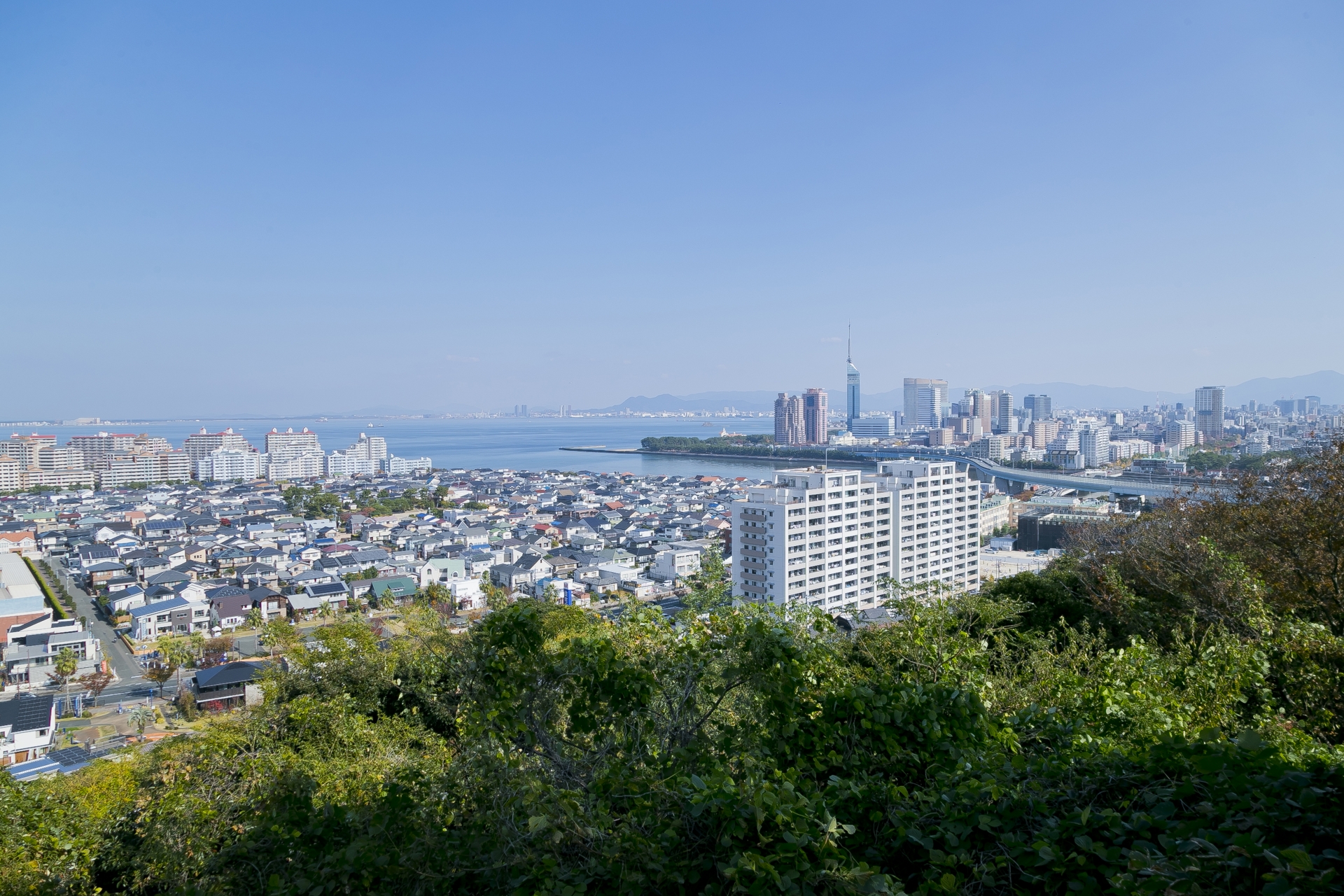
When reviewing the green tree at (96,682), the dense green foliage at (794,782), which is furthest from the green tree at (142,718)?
the dense green foliage at (794,782)

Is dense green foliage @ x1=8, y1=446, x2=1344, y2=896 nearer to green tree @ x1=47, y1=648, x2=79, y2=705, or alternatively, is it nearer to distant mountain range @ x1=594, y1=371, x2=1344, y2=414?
green tree @ x1=47, y1=648, x2=79, y2=705

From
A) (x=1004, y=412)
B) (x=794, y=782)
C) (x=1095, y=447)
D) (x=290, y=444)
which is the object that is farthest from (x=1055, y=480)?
(x=290, y=444)

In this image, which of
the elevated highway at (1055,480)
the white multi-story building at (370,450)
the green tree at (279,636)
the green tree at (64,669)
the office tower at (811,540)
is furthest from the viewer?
the white multi-story building at (370,450)

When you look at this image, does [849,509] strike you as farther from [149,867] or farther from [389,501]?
[389,501]

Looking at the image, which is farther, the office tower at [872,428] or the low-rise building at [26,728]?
the office tower at [872,428]

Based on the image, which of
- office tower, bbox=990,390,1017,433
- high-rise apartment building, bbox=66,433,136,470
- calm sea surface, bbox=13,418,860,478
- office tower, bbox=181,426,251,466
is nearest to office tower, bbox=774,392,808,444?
calm sea surface, bbox=13,418,860,478

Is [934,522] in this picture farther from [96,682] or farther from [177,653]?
[96,682]

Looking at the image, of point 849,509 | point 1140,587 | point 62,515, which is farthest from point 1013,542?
point 62,515

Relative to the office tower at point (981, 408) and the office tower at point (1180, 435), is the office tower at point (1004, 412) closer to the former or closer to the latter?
the office tower at point (981, 408)
